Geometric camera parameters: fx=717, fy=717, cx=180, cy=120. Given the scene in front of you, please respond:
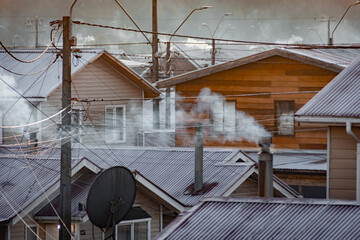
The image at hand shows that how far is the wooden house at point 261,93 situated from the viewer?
30.0 m

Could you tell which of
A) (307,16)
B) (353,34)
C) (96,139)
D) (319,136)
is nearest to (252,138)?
(319,136)

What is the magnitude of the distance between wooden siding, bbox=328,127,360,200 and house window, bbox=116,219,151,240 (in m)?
7.87

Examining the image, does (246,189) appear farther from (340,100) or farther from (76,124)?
(340,100)

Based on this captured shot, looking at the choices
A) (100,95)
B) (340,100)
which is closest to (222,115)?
(100,95)

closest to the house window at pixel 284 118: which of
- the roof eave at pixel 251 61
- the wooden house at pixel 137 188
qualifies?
the roof eave at pixel 251 61

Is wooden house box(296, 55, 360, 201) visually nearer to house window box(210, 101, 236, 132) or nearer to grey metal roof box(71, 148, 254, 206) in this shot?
grey metal roof box(71, 148, 254, 206)


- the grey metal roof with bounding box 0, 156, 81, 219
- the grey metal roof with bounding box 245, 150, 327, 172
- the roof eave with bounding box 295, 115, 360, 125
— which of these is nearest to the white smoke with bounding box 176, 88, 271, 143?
the grey metal roof with bounding box 245, 150, 327, 172

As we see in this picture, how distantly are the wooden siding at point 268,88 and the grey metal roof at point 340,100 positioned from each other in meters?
13.7

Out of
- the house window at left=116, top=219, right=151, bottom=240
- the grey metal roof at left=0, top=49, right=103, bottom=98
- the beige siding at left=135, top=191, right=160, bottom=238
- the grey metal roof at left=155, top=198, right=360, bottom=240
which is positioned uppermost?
the grey metal roof at left=0, top=49, right=103, bottom=98

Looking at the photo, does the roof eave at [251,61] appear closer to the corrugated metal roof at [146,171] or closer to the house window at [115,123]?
the house window at [115,123]

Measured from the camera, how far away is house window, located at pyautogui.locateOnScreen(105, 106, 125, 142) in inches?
1332

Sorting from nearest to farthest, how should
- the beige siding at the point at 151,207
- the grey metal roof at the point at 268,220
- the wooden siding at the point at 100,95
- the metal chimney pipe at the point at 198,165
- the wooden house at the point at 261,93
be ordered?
1. the grey metal roof at the point at 268,220
2. the beige siding at the point at 151,207
3. the metal chimney pipe at the point at 198,165
4. the wooden house at the point at 261,93
5. the wooden siding at the point at 100,95

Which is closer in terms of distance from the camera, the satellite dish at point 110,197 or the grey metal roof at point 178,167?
the satellite dish at point 110,197

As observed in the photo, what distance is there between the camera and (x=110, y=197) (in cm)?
1595
